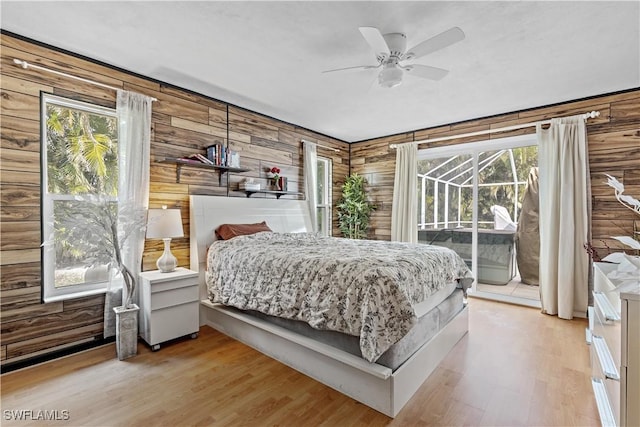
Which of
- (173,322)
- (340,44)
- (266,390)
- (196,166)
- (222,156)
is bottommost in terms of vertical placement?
(266,390)

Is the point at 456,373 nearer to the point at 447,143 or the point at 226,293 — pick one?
the point at 226,293

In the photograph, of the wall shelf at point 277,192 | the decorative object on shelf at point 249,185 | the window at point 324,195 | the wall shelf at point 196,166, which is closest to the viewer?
the wall shelf at point 196,166

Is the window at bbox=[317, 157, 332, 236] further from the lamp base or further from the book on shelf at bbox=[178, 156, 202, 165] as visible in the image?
the lamp base

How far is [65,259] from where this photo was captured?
2.71 meters

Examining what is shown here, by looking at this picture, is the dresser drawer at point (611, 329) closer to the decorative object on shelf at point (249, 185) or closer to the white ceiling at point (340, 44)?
the white ceiling at point (340, 44)

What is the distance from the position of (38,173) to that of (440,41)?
3.27m

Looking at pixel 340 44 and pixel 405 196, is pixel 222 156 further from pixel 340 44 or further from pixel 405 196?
pixel 405 196

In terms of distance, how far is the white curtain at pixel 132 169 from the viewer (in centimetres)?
285

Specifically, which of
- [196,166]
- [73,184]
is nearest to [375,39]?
[196,166]

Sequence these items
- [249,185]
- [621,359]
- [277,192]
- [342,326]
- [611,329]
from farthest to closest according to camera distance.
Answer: [277,192]
[249,185]
[342,326]
[611,329]
[621,359]

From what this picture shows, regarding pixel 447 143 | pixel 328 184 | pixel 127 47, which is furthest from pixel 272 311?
pixel 447 143

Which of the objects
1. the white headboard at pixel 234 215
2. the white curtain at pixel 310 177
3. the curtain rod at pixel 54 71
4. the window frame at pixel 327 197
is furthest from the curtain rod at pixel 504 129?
the curtain rod at pixel 54 71

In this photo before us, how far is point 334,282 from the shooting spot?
2.09 m

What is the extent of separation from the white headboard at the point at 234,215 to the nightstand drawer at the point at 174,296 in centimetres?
39
